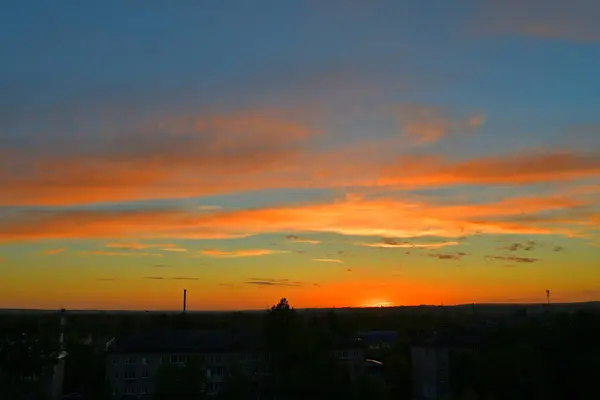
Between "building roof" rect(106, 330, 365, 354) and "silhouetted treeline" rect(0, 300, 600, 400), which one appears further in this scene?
"building roof" rect(106, 330, 365, 354)

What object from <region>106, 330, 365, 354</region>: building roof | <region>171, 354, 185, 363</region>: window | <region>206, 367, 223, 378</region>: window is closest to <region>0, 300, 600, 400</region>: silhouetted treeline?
<region>106, 330, 365, 354</region>: building roof

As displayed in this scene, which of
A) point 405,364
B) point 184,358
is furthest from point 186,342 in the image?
point 405,364

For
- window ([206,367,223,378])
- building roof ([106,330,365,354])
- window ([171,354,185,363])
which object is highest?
building roof ([106,330,365,354])

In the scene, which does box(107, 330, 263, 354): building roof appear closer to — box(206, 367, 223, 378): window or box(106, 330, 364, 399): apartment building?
box(106, 330, 364, 399): apartment building

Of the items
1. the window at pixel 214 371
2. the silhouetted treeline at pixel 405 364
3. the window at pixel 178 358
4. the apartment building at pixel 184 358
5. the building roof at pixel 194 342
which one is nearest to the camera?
the silhouetted treeline at pixel 405 364

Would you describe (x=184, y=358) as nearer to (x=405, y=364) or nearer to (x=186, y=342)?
(x=186, y=342)

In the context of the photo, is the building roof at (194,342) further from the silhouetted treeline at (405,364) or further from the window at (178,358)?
the silhouetted treeline at (405,364)

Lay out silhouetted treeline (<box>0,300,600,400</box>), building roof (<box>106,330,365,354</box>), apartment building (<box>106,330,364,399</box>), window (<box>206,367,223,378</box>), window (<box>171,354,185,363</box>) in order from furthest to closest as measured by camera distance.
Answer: window (<box>206,367,223,378</box>) < building roof (<box>106,330,365,354</box>) < window (<box>171,354,185,363</box>) < apartment building (<box>106,330,364,399</box>) < silhouetted treeline (<box>0,300,600,400</box>)

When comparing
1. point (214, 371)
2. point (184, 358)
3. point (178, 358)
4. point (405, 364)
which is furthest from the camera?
point (405, 364)

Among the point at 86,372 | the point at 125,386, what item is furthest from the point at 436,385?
the point at 86,372

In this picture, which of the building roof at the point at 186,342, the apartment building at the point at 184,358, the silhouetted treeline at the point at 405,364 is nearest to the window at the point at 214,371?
the apartment building at the point at 184,358

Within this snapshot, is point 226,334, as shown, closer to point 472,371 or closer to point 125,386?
point 125,386
